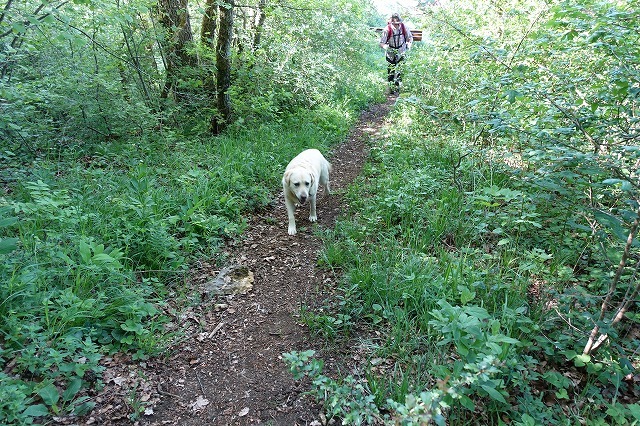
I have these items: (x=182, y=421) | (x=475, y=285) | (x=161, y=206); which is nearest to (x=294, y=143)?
(x=161, y=206)

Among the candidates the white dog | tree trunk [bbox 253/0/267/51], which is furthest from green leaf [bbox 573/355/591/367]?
tree trunk [bbox 253/0/267/51]

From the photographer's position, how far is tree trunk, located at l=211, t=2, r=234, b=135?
745cm

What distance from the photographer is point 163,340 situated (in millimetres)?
3188

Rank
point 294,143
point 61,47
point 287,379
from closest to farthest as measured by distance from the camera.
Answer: point 287,379 → point 61,47 → point 294,143

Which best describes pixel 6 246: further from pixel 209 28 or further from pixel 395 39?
pixel 395 39

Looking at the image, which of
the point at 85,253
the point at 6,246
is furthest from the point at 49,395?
the point at 85,253

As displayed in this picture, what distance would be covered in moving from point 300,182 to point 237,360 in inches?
102

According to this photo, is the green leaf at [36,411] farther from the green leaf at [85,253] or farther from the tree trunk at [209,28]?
the tree trunk at [209,28]

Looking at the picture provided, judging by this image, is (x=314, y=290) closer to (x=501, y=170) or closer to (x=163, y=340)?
(x=163, y=340)

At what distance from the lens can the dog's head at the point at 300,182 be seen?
5.09m

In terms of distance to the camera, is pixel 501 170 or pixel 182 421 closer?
pixel 182 421

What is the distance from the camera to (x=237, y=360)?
3213 millimetres

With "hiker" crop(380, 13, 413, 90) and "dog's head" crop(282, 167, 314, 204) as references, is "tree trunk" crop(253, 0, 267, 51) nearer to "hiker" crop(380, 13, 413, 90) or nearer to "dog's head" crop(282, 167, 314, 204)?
"hiker" crop(380, 13, 413, 90)

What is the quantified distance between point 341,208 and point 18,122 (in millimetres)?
5188
